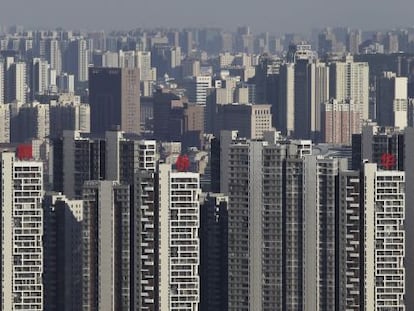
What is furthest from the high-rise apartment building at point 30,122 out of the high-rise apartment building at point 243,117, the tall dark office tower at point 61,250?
the tall dark office tower at point 61,250

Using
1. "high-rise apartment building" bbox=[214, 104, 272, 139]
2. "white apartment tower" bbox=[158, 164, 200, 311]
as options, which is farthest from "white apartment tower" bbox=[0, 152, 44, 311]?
"high-rise apartment building" bbox=[214, 104, 272, 139]

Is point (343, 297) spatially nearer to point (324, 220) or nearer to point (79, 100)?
point (324, 220)

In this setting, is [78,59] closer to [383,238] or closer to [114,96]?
[114,96]

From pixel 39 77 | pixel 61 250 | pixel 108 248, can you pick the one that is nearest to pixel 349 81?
pixel 39 77

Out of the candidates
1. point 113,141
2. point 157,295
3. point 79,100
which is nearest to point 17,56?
point 79,100

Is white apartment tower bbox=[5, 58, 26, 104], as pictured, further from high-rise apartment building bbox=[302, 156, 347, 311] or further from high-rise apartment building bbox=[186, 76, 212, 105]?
high-rise apartment building bbox=[302, 156, 347, 311]
